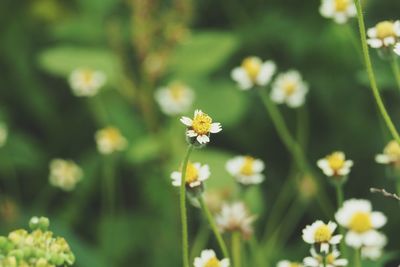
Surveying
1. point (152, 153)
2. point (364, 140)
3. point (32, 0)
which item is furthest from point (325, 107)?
point (32, 0)

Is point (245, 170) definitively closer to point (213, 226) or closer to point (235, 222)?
point (235, 222)

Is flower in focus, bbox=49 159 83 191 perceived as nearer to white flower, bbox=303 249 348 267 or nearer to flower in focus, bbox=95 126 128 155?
flower in focus, bbox=95 126 128 155

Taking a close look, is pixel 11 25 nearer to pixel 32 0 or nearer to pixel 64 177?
pixel 32 0

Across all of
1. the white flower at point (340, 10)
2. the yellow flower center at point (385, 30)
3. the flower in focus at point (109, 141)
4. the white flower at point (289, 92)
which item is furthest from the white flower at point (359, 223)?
the flower in focus at point (109, 141)

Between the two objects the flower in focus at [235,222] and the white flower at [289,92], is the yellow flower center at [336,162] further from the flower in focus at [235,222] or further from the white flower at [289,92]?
the white flower at [289,92]

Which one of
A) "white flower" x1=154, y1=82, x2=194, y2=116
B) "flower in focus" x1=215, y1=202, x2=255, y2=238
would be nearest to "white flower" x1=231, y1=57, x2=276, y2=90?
"flower in focus" x1=215, y1=202, x2=255, y2=238

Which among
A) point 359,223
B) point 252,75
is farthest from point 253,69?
point 359,223
